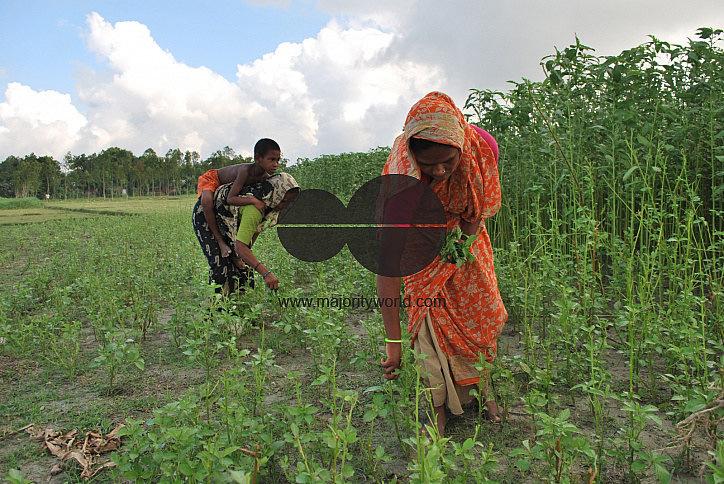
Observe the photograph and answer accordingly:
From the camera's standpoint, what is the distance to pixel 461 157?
2027 millimetres

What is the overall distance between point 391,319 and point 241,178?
2.07 meters

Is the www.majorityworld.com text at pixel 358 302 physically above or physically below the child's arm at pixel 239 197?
below

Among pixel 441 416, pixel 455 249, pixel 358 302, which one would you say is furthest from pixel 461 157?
pixel 358 302

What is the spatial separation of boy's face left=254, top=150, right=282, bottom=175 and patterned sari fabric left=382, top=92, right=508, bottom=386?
167 cm

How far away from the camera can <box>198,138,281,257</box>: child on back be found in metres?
3.56

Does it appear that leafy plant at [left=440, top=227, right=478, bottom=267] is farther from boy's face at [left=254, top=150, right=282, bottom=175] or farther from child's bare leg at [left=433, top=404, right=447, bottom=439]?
boy's face at [left=254, top=150, right=282, bottom=175]

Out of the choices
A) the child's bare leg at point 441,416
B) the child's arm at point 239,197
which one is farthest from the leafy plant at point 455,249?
the child's arm at point 239,197

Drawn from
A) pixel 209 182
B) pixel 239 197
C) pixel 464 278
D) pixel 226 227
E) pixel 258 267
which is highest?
pixel 209 182

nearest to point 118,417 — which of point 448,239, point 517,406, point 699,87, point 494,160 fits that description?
point 448,239

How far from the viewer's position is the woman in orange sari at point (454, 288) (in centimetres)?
198

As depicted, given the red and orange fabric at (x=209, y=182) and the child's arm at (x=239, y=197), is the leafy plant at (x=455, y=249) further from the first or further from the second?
the red and orange fabric at (x=209, y=182)

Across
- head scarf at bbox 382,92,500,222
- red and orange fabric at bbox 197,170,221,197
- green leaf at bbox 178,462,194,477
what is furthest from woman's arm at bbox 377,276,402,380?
red and orange fabric at bbox 197,170,221,197

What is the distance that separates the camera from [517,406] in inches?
94.7

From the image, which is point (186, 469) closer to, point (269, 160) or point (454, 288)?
point (454, 288)
